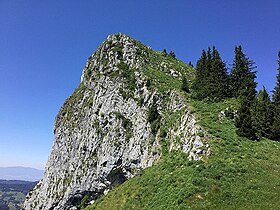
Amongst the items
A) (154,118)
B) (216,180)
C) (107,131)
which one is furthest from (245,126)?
(107,131)

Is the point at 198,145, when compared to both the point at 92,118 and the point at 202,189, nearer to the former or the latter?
the point at 202,189

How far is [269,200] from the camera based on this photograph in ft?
77.0

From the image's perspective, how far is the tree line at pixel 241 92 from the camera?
142 ft

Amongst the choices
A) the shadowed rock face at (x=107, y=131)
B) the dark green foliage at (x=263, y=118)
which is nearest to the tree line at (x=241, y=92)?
the dark green foliage at (x=263, y=118)

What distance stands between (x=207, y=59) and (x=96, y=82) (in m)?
31.4

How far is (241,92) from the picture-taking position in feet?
180

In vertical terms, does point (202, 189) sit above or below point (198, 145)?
below

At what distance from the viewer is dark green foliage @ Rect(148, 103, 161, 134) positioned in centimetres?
5274

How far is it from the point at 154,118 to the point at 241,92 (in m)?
18.4

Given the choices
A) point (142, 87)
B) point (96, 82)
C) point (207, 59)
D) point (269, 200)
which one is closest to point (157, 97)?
point (142, 87)

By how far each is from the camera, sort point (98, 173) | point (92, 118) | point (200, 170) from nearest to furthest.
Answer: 1. point (200, 170)
2. point (98, 173)
3. point (92, 118)

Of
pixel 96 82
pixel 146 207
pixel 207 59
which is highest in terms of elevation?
pixel 207 59

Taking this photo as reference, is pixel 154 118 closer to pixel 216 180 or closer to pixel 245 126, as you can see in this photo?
pixel 245 126

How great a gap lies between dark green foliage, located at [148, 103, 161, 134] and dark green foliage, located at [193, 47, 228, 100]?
875 cm
